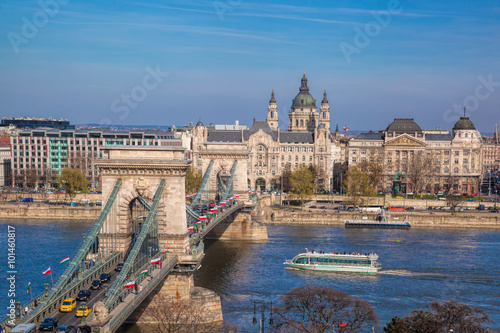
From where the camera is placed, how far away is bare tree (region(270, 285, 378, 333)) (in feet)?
112

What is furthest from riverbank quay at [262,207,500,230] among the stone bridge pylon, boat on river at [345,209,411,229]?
the stone bridge pylon

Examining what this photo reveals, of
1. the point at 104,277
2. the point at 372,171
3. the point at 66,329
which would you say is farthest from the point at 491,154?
the point at 66,329

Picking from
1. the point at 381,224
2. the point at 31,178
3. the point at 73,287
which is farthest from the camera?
the point at 31,178

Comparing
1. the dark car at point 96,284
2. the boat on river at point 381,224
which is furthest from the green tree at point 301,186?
the dark car at point 96,284

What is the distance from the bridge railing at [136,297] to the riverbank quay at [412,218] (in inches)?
1799

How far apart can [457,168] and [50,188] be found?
64.0m

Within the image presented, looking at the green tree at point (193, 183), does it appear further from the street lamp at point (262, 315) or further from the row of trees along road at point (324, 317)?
the row of trees along road at point (324, 317)

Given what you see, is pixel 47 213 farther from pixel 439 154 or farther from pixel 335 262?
pixel 439 154

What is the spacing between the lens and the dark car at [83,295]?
3005 centimetres

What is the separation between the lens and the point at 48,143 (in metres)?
108

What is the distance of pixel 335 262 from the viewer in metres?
54.3

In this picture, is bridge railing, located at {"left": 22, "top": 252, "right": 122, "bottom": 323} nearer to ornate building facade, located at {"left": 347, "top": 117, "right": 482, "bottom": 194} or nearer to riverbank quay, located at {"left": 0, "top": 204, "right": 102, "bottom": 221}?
riverbank quay, located at {"left": 0, "top": 204, "right": 102, "bottom": 221}

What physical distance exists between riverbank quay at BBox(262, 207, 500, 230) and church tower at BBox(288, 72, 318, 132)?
1923 inches

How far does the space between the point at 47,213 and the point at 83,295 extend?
5496cm
